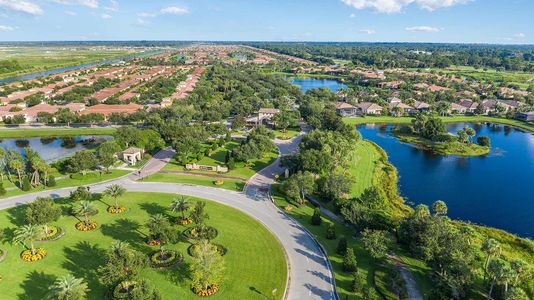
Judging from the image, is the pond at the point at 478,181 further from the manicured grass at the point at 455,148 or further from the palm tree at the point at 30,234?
the palm tree at the point at 30,234

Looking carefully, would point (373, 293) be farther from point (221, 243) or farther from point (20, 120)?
point (20, 120)

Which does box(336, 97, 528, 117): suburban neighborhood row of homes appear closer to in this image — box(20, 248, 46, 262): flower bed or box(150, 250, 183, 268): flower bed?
box(150, 250, 183, 268): flower bed

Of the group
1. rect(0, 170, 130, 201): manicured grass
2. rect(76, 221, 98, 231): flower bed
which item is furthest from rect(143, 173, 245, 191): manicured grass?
rect(76, 221, 98, 231): flower bed

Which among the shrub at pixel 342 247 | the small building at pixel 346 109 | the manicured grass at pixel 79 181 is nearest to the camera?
the shrub at pixel 342 247

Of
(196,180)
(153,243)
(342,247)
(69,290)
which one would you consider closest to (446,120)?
(196,180)

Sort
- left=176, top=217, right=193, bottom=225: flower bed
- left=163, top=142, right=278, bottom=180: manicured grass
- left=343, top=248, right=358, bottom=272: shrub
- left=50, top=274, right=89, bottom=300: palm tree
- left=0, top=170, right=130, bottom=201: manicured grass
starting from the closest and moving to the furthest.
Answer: left=50, top=274, right=89, bottom=300: palm tree
left=343, top=248, right=358, bottom=272: shrub
left=176, top=217, right=193, bottom=225: flower bed
left=0, top=170, right=130, bottom=201: manicured grass
left=163, top=142, right=278, bottom=180: manicured grass

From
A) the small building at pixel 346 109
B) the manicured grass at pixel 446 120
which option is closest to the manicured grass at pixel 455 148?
the manicured grass at pixel 446 120

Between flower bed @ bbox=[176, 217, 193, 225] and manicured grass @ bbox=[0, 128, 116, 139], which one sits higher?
manicured grass @ bbox=[0, 128, 116, 139]
